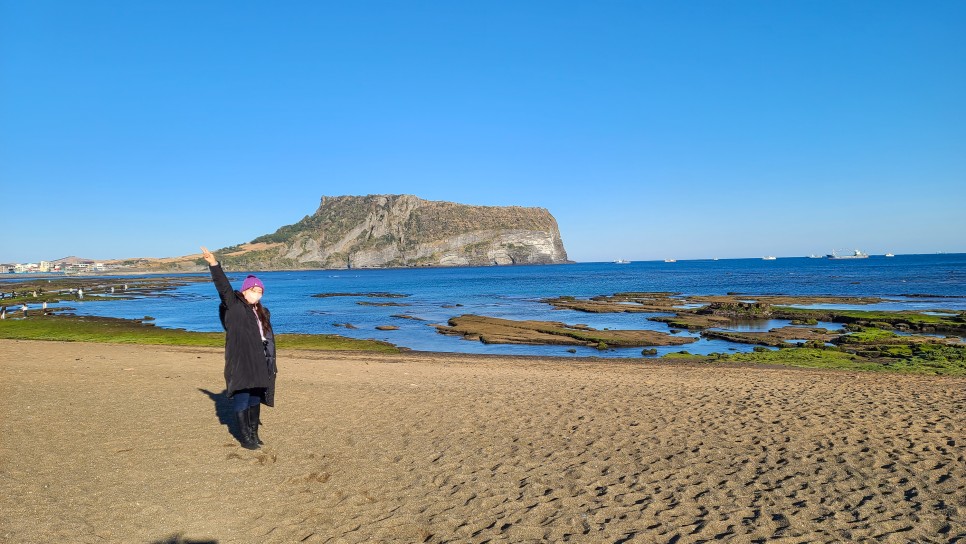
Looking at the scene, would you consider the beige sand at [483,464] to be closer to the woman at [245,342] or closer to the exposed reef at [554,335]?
the woman at [245,342]

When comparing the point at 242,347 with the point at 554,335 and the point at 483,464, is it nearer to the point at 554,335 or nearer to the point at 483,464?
the point at 483,464

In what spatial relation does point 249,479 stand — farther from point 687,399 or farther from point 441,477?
point 687,399

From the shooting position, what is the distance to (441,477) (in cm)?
808

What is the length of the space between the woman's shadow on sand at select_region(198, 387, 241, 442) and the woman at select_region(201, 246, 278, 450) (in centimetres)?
118

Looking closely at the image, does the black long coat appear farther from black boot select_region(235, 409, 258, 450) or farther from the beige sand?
the beige sand

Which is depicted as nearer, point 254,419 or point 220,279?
point 220,279

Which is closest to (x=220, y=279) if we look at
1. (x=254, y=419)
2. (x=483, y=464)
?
(x=254, y=419)

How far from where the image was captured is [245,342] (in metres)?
8.11

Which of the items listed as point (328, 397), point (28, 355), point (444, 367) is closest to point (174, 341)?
point (28, 355)

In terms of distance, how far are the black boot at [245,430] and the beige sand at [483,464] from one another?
0.17 metres

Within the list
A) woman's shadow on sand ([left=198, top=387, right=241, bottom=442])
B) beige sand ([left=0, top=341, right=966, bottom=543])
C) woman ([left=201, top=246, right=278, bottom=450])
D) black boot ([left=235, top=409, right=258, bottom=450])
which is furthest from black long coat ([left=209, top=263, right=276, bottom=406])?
woman's shadow on sand ([left=198, top=387, right=241, bottom=442])

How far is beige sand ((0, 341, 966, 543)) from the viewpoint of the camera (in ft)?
21.0

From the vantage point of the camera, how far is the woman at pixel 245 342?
26.0 ft

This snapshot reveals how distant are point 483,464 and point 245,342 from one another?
3.65 meters
